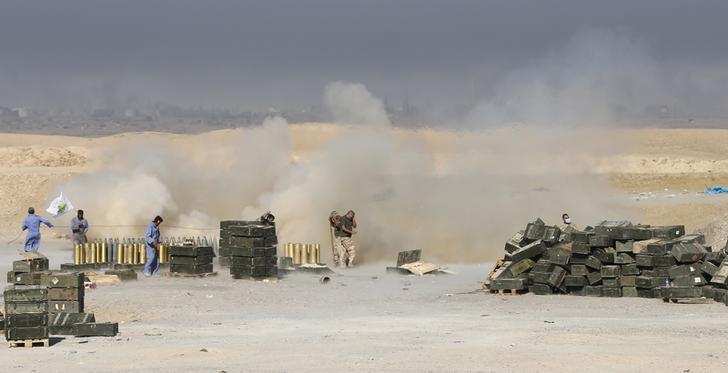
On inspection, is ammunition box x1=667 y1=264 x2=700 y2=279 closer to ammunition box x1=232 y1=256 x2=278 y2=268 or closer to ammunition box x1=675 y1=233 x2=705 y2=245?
ammunition box x1=675 y1=233 x2=705 y2=245

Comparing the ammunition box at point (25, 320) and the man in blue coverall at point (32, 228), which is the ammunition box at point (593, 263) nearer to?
the ammunition box at point (25, 320)

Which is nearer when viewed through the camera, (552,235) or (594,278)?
(594,278)

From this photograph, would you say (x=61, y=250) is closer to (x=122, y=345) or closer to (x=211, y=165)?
(x=211, y=165)

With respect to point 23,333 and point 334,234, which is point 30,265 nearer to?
point 23,333

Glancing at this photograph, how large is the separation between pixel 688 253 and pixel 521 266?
3627 mm

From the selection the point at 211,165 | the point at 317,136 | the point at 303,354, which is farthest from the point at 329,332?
the point at 317,136

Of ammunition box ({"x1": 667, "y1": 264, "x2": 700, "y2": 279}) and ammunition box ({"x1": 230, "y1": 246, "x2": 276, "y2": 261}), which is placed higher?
ammunition box ({"x1": 230, "y1": 246, "x2": 276, "y2": 261})

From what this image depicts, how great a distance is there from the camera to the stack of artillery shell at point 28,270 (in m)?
23.0

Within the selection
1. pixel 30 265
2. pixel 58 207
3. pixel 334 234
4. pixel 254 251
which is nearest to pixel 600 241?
pixel 254 251

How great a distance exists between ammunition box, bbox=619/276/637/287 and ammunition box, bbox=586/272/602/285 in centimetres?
46

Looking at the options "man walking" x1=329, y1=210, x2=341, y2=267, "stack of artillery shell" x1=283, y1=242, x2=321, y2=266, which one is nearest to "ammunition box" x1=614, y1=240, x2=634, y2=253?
"man walking" x1=329, y1=210, x2=341, y2=267

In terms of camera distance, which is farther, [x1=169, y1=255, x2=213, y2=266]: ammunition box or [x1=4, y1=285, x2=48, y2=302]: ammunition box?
[x1=169, y1=255, x2=213, y2=266]: ammunition box

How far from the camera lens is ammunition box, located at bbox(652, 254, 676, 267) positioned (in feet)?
84.2

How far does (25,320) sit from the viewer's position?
18.9 metres
